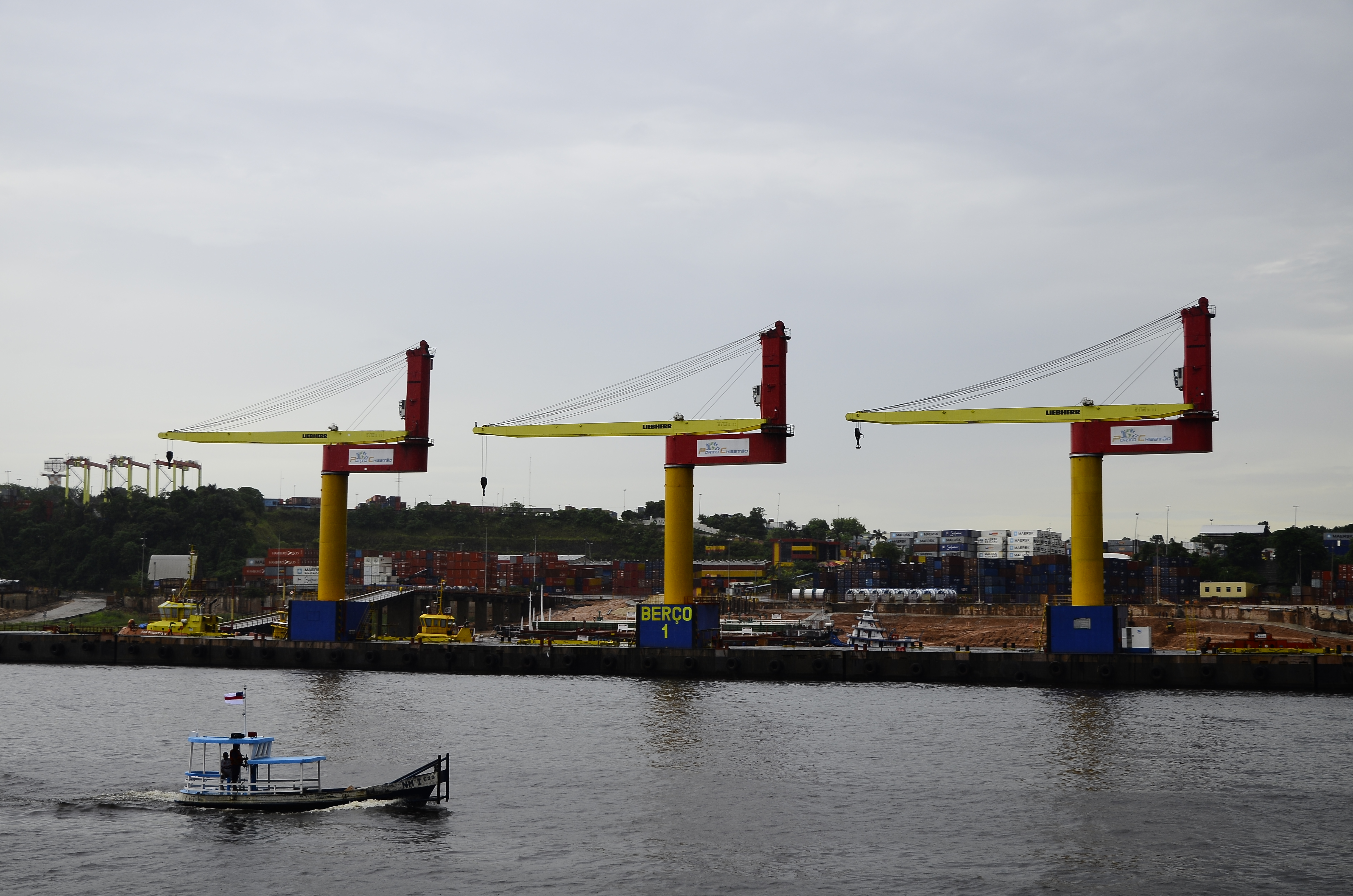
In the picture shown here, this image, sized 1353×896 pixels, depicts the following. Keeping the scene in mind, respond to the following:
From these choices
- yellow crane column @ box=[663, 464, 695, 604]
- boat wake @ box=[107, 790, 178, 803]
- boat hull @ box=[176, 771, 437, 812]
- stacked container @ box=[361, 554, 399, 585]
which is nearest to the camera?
boat hull @ box=[176, 771, 437, 812]

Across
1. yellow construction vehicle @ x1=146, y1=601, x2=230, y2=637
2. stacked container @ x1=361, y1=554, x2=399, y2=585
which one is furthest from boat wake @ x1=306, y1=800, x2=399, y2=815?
stacked container @ x1=361, y1=554, x2=399, y2=585

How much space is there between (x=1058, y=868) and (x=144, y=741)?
32132 millimetres

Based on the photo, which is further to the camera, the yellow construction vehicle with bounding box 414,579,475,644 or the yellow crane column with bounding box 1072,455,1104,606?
the yellow construction vehicle with bounding box 414,579,475,644

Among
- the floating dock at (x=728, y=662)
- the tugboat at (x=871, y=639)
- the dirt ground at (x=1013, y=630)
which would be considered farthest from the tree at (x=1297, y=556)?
the floating dock at (x=728, y=662)

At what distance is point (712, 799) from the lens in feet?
114

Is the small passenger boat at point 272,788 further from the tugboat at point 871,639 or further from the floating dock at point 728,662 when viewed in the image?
the tugboat at point 871,639

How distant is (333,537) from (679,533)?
2297 cm

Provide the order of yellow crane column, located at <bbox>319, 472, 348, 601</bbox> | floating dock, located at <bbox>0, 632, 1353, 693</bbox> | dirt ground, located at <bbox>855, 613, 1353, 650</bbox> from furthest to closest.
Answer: dirt ground, located at <bbox>855, 613, 1353, 650</bbox>
yellow crane column, located at <bbox>319, 472, 348, 601</bbox>
floating dock, located at <bbox>0, 632, 1353, 693</bbox>

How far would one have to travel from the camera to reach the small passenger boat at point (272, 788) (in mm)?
32531

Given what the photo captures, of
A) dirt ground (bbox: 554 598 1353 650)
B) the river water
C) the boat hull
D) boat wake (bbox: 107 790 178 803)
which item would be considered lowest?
dirt ground (bbox: 554 598 1353 650)

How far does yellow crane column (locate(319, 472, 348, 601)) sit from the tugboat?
3403cm

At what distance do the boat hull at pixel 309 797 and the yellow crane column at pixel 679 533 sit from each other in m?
36.9

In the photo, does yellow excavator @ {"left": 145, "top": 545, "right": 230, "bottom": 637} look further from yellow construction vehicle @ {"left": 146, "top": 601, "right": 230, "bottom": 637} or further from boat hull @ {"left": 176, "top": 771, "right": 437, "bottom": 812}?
boat hull @ {"left": 176, "top": 771, "right": 437, "bottom": 812}

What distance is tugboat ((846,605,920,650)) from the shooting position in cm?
8512
